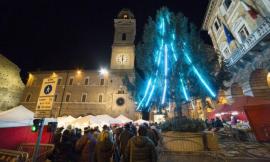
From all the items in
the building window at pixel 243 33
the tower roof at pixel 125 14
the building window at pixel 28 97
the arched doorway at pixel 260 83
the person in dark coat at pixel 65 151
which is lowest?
the person in dark coat at pixel 65 151

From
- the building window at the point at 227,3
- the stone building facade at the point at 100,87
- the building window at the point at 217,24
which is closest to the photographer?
the building window at the point at 227,3

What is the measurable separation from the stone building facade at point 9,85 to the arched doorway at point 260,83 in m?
38.9

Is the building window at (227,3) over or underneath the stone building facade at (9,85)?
over

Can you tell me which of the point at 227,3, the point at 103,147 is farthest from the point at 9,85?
the point at 227,3

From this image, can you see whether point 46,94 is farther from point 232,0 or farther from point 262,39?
point 232,0

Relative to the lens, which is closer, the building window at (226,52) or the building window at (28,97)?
the building window at (226,52)

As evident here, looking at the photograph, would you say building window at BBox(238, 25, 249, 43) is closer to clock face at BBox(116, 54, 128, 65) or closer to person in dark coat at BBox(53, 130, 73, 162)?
person in dark coat at BBox(53, 130, 73, 162)

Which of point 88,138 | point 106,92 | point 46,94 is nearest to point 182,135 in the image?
point 88,138

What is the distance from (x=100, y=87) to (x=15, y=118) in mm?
23317

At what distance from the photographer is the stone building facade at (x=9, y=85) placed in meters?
29.0

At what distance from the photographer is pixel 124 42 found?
3425 centimetres

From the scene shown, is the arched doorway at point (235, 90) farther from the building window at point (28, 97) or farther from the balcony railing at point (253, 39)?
the building window at point (28, 97)

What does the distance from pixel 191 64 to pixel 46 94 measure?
9.05 m

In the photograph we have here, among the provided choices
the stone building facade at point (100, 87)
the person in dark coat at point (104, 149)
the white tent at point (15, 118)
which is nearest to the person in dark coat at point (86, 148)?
the person in dark coat at point (104, 149)
